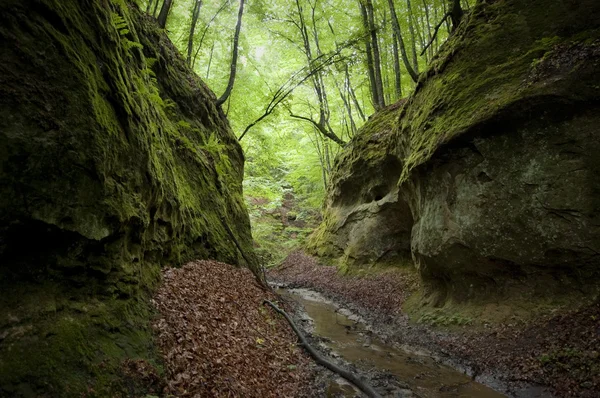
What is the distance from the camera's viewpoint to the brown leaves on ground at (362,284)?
12.2 meters

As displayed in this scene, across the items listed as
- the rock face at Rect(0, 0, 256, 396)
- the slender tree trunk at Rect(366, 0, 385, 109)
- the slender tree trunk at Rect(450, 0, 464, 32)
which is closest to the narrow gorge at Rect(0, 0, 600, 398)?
the rock face at Rect(0, 0, 256, 396)

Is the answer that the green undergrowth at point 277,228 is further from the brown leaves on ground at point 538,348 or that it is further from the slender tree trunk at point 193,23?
the brown leaves on ground at point 538,348

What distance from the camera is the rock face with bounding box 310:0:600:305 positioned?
23.9 feet

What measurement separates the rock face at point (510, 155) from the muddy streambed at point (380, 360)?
257cm

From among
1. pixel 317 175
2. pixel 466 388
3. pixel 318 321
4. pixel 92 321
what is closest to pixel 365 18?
pixel 317 175

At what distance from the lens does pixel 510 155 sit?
27.7 feet

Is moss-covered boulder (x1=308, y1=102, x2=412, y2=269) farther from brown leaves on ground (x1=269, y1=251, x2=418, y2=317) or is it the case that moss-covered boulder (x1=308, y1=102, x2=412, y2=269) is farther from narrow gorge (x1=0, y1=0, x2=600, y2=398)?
brown leaves on ground (x1=269, y1=251, x2=418, y2=317)

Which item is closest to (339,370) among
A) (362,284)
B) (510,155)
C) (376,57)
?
(510,155)

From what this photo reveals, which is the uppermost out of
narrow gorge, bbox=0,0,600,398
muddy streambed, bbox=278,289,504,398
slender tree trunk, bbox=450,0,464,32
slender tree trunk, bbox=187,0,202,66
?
slender tree trunk, bbox=187,0,202,66

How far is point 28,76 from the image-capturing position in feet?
12.6

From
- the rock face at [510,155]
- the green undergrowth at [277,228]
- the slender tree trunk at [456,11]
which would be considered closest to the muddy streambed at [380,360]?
the rock face at [510,155]

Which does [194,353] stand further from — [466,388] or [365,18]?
[365,18]

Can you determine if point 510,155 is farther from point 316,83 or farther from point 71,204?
point 316,83

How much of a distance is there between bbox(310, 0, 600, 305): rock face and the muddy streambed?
2.57m
